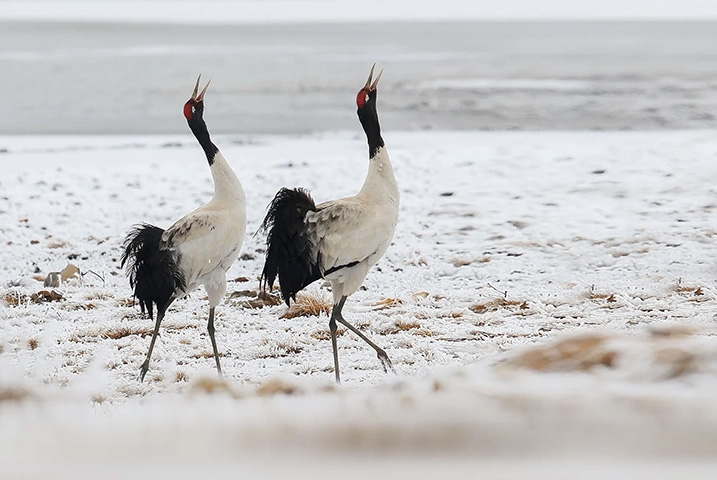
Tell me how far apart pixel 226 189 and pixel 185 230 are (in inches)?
13.0

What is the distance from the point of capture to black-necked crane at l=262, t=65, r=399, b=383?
174 inches

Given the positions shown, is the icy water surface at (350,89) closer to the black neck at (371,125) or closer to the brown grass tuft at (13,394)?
the black neck at (371,125)

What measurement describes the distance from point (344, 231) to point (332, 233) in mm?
63

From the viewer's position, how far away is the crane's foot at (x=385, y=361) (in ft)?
14.5

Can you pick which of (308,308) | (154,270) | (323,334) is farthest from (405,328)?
(154,270)

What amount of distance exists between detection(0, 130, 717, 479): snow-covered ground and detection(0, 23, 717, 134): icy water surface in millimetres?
2026

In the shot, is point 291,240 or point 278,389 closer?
point 278,389

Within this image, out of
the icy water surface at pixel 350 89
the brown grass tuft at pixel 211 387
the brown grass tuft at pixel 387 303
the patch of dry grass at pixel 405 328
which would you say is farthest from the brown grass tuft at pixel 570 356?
the icy water surface at pixel 350 89

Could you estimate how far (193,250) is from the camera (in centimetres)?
434

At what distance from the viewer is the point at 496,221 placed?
7977 millimetres

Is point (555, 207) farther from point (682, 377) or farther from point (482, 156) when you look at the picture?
point (682, 377)

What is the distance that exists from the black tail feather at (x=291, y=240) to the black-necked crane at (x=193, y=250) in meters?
0.18

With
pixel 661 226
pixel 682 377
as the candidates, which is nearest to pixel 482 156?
pixel 661 226

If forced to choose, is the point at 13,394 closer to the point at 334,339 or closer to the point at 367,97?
the point at 334,339
